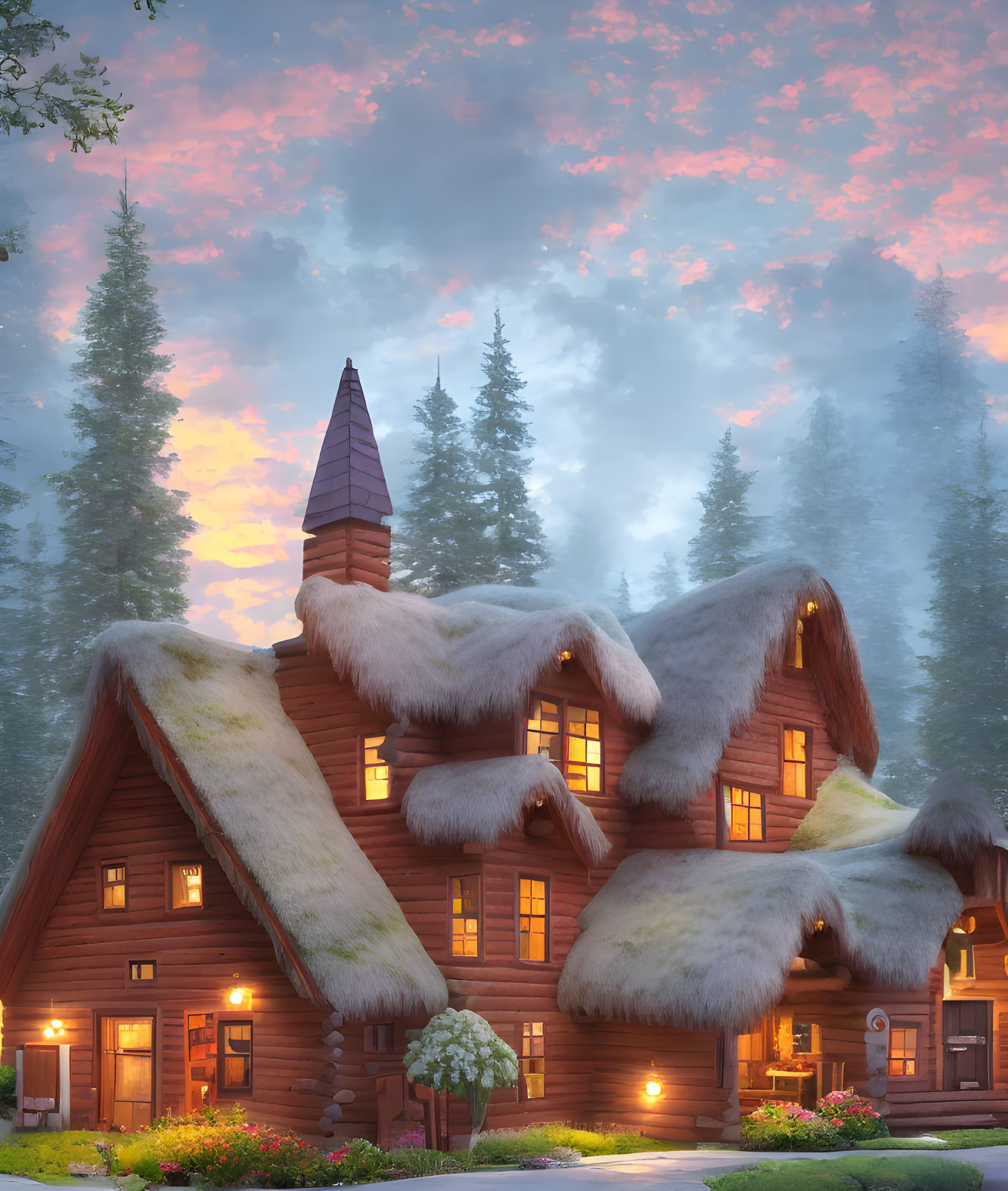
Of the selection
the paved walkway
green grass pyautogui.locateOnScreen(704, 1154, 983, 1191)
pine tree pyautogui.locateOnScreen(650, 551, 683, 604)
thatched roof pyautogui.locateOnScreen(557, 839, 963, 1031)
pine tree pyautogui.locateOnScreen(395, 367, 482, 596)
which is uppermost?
→ pine tree pyautogui.locateOnScreen(650, 551, 683, 604)

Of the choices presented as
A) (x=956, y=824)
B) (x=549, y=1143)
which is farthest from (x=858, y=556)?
(x=549, y=1143)

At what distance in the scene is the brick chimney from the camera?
2638 centimetres

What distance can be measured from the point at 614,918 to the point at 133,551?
796 inches

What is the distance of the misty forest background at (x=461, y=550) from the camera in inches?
1212

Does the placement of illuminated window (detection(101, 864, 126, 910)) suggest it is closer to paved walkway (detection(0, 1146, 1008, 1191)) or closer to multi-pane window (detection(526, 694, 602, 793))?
paved walkway (detection(0, 1146, 1008, 1191))

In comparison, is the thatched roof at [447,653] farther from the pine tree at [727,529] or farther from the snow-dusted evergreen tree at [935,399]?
the snow-dusted evergreen tree at [935,399]

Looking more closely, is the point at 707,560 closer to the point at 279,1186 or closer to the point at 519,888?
the point at 519,888

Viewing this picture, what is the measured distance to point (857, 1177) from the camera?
1558 centimetres

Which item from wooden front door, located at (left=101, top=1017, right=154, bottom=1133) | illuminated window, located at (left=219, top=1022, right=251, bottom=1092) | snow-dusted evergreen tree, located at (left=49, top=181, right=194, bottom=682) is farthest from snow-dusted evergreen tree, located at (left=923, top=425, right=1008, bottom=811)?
snow-dusted evergreen tree, located at (left=49, top=181, right=194, bottom=682)

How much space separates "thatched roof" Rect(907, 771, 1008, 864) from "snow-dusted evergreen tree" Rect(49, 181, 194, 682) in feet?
71.6

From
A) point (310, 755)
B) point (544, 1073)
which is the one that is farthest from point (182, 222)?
point (544, 1073)

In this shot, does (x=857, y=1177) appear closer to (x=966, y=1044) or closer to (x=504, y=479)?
(x=966, y=1044)

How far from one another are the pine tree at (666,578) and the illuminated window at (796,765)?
5887cm

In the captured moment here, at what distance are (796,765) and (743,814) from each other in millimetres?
2398
